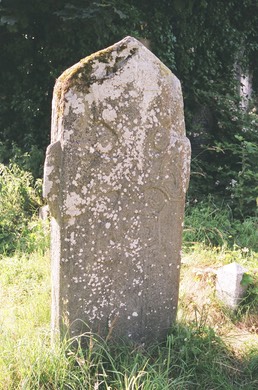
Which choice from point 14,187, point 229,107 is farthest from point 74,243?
point 229,107

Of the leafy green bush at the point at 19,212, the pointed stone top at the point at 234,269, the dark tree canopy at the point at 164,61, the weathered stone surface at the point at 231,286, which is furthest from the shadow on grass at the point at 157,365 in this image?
the dark tree canopy at the point at 164,61

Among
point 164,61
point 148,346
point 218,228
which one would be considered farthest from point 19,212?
point 164,61

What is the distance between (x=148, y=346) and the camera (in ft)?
9.34

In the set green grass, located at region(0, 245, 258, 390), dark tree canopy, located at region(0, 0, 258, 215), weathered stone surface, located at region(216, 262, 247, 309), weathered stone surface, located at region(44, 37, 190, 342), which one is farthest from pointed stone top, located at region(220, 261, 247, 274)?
dark tree canopy, located at region(0, 0, 258, 215)

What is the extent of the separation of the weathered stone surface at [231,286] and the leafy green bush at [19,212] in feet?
5.56

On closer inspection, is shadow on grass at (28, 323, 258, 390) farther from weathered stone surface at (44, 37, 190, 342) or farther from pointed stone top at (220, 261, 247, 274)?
pointed stone top at (220, 261, 247, 274)

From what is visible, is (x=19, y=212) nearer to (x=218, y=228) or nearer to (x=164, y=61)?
(x=218, y=228)

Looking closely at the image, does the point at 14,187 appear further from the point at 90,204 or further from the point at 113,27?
the point at 90,204

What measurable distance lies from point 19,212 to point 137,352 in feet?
9.86

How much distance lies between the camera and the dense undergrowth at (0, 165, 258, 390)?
2.36 meters

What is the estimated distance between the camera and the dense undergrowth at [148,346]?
7.74ft

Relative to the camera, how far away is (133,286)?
8.95ft

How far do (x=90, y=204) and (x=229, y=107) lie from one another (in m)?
4.69

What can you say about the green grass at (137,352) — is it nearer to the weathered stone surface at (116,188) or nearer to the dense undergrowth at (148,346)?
the dense undergrowth at (148,346)
